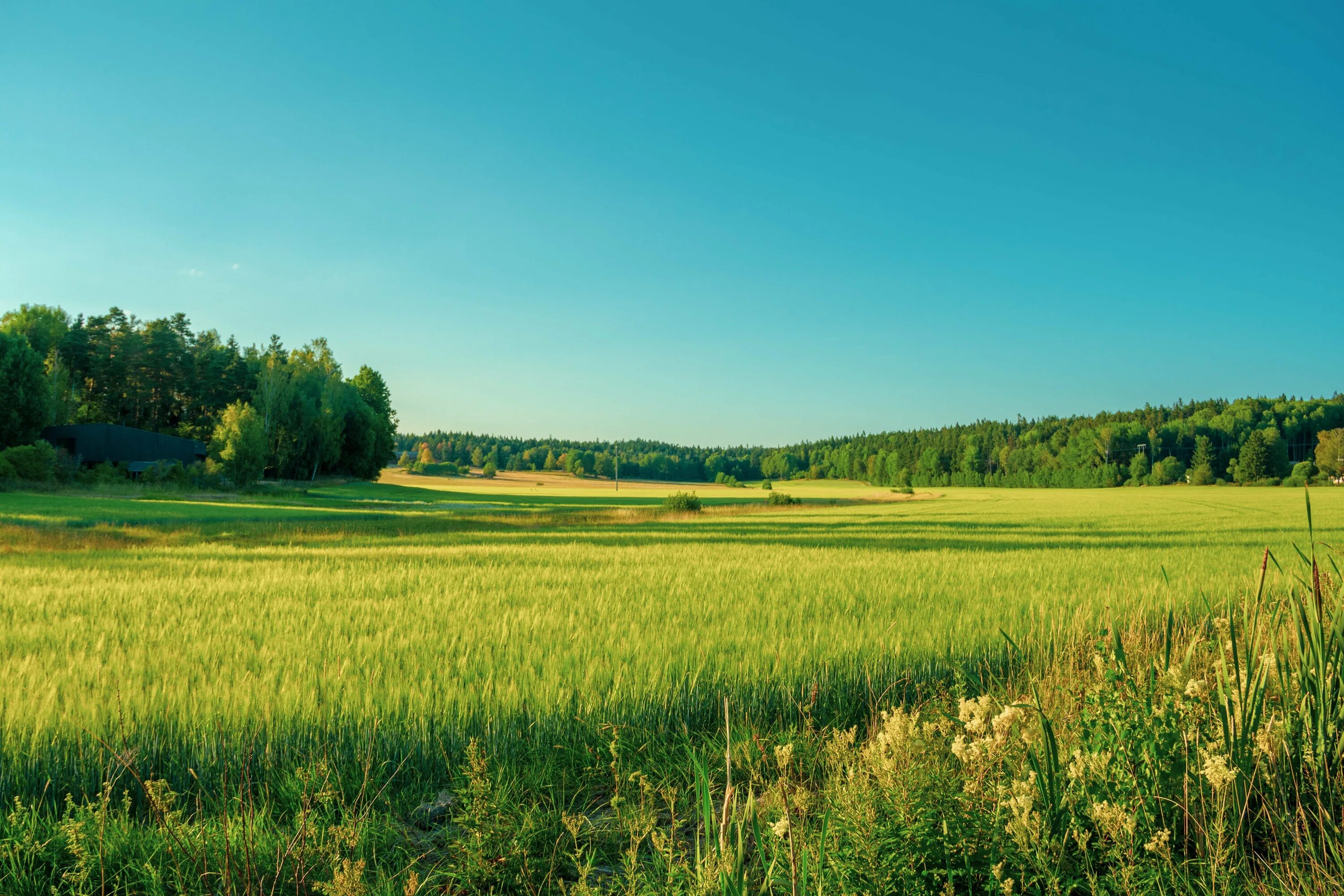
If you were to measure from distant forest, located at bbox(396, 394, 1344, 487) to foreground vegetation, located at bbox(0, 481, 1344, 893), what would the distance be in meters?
101

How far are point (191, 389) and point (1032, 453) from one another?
147m

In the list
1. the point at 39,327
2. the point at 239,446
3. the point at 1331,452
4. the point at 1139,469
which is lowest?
the point at 1139,469

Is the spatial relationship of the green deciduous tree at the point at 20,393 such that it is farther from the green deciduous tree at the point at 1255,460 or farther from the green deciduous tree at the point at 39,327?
the green deciduous tree at the point at 1255,460

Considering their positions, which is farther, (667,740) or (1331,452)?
(1331,452)

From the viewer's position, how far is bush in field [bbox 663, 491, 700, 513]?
47.0 meters

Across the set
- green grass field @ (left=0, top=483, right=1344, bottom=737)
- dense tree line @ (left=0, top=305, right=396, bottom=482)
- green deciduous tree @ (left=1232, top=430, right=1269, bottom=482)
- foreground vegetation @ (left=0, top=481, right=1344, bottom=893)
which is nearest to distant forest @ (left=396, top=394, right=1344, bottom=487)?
green deciduous tree @ (left=1232, top=430, right=1269, bottom=482)

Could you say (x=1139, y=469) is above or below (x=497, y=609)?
above

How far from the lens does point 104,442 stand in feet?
187

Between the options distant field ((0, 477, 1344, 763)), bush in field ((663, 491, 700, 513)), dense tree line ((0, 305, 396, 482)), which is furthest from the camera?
dense tree line ((0, 305, 396, 482))

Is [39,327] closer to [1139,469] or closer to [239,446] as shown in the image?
[239,446]

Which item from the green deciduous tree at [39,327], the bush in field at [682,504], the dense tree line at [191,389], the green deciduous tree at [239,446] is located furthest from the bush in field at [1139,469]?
the green deciduous tree at [39,327]

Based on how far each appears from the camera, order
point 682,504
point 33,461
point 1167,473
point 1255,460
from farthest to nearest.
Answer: point 1167,473 < point 1255,460 < point 682,504 < point 33,461

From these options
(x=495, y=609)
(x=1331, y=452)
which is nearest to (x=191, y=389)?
(x=495, y=609)

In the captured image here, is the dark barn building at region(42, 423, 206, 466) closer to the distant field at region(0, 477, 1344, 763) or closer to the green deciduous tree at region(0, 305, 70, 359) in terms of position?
the green deciduous tree at region(0, 305, 70, 359)
